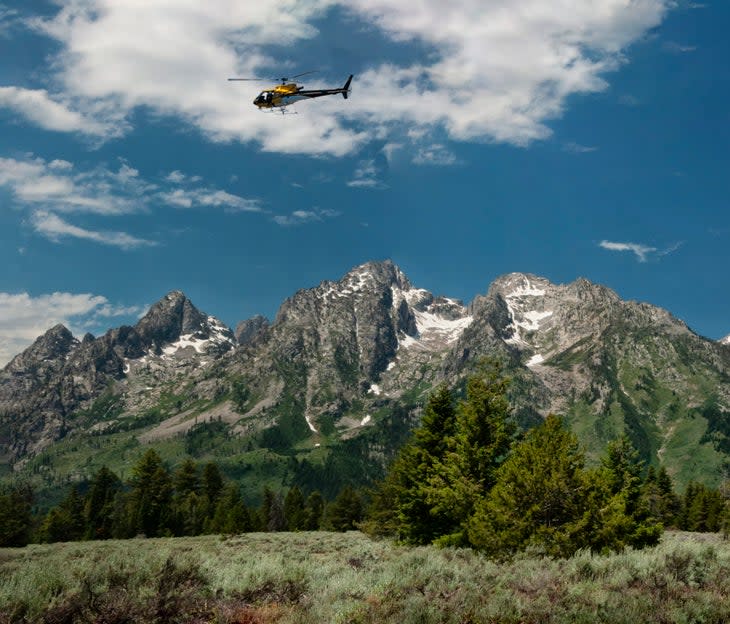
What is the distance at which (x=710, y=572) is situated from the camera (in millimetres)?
13195

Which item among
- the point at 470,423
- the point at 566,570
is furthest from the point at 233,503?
the point at 566,570

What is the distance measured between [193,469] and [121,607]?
87.0 meters

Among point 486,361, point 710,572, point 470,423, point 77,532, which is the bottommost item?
point 77,532

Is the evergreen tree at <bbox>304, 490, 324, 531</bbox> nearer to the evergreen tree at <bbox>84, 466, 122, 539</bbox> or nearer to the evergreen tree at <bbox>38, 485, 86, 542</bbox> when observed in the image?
the evergreen tree at <bbox>84, 466, 122, 539</bbox>

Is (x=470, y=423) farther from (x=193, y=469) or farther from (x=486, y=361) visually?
(x=193, y=469)

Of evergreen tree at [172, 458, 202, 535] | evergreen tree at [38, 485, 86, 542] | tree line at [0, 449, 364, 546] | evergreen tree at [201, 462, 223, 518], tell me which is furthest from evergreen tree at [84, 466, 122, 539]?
evergreen tree at [201, 462, 223, 518]

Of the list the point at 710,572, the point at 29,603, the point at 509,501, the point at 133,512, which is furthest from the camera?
the point at 133,512

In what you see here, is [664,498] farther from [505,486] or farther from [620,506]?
[505,486]

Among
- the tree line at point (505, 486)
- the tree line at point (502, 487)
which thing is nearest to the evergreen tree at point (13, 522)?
the tree line at point (502, 487)

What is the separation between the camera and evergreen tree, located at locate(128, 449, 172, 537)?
78.7m

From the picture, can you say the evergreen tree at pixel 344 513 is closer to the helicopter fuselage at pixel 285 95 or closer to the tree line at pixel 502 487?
the tree line at pixel 502 487

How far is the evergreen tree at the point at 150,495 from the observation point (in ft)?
258

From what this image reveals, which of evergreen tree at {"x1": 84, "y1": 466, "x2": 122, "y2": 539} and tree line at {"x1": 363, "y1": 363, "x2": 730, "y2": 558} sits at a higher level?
tree line at {"x1": 363, "y1": 363, "x2": 730, "y2": 558}

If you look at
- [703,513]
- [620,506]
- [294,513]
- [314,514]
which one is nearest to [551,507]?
[620,506]
